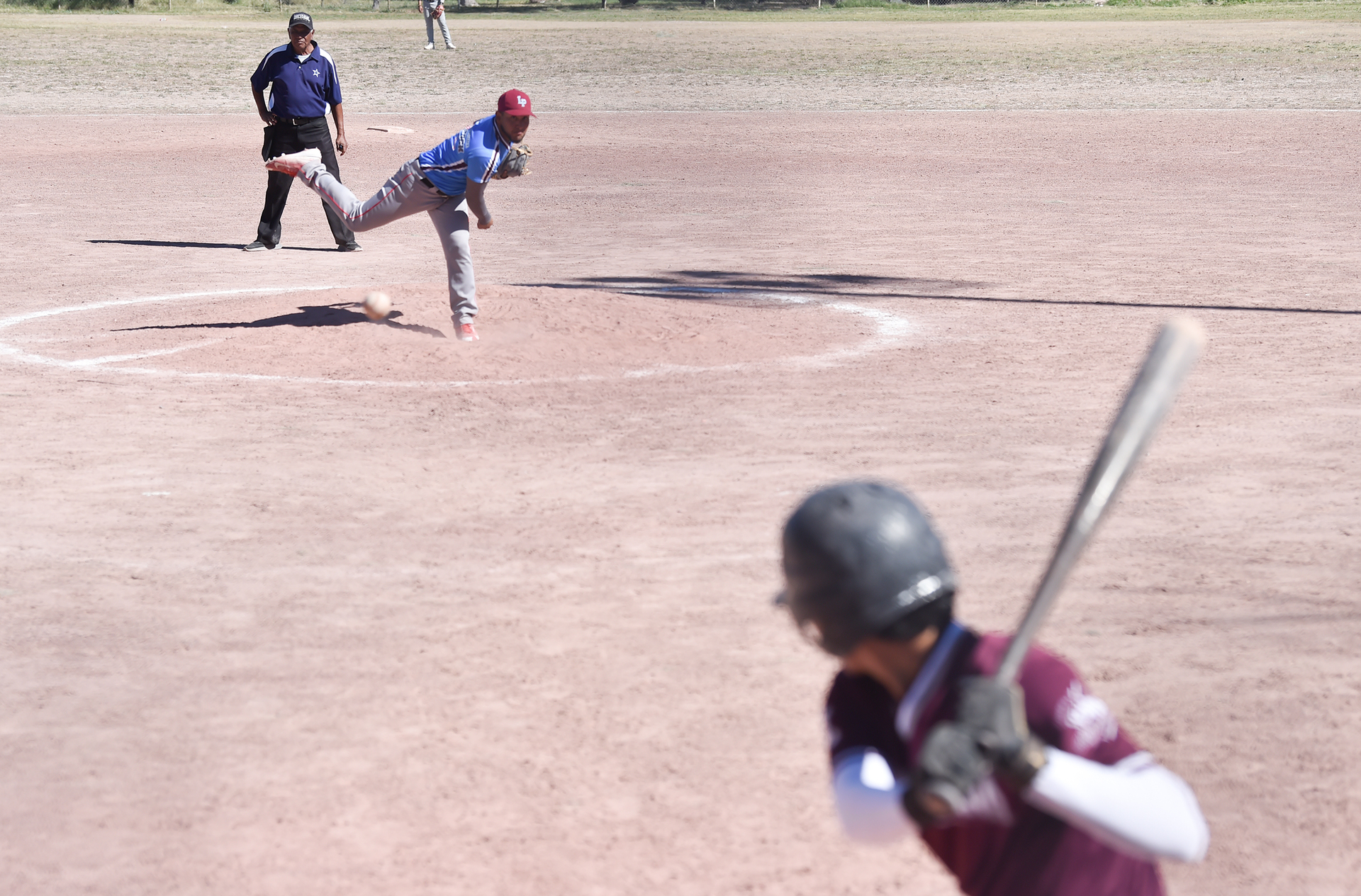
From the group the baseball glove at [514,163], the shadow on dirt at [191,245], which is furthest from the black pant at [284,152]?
the baseball glove at [514,163]

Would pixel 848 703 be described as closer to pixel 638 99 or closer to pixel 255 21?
pixel 638 99

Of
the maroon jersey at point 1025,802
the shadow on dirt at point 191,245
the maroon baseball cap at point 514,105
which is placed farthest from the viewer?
the shadow on dirt at point 191,245

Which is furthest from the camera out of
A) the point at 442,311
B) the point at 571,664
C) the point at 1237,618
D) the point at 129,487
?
the point at 442,311

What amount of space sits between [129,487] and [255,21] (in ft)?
148

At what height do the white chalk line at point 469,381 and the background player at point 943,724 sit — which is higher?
the background player at point 943,724

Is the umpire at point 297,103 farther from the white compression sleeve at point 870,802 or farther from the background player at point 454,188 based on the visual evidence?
the white compression sleeve at point 870,802

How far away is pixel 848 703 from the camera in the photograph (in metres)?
2.51

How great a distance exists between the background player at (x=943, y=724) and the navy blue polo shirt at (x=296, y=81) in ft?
44.2

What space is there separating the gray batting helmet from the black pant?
43.4 feet

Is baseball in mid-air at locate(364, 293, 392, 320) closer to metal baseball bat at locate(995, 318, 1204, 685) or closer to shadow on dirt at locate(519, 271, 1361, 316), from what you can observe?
shadow on dirt at locate(519, 271, 1361, 316)

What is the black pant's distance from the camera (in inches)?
591

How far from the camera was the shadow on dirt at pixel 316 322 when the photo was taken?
10969mm

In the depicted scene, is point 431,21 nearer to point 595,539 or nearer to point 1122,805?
point 595,539

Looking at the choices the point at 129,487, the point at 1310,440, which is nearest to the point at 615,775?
the point at 129,487
